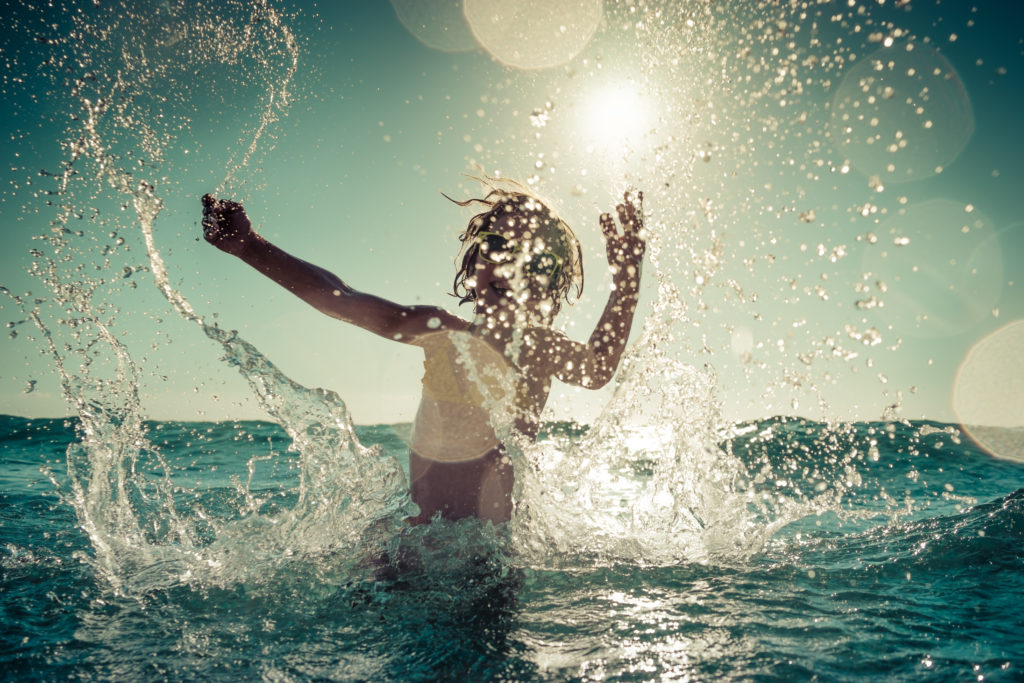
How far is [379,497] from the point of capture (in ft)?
10.7

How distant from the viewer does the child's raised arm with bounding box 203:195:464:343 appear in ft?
7.40

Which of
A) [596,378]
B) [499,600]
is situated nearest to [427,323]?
[596,378]

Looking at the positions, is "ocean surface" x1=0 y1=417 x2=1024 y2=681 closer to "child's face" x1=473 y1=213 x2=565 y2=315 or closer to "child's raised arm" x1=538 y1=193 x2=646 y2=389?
"child's raised arm" x1=538 y1=193 x2=646 y2=389

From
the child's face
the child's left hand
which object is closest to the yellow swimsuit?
the child's face

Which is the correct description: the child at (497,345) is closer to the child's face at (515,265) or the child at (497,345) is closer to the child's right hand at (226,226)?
the child's face at (515,265)

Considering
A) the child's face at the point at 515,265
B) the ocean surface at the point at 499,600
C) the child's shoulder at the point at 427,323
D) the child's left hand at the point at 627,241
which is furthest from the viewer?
the child's left hand at the point at 627,241

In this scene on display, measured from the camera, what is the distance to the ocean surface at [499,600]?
1729mm

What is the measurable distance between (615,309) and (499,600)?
5.49ft

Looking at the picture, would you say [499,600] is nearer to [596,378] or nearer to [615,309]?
[596,378]

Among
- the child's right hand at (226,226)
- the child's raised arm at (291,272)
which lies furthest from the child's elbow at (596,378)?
the child's right hand at (226,226)

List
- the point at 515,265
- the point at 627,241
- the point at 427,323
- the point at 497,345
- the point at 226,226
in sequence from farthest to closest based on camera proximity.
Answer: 1. the point at 627,241
2. the point at 515,265
3. the point at 497,345
4. the point at 427,323
5. the point at 226,226

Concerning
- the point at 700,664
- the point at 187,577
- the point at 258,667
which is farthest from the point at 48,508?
the point at 700,664

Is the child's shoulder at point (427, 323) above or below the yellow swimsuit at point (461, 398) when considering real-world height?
above

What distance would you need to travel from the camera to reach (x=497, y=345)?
2807 mm
